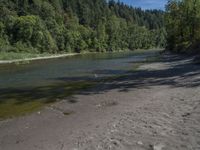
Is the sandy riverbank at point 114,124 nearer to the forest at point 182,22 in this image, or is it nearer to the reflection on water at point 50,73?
the reflection on water at point 50,73

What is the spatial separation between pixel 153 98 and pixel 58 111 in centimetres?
540

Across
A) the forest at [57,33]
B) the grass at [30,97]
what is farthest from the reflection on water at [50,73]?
the forest at [57,33]

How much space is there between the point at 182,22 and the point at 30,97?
63.9 m

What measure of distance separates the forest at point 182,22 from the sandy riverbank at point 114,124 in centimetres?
5350

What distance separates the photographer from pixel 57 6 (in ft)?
600

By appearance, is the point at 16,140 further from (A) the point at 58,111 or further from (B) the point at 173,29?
(B) the point at 173,29

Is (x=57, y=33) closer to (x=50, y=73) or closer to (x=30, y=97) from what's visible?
(x=50, y=73)

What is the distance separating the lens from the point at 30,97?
22.2 metres

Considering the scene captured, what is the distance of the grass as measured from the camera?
1825 centimetres

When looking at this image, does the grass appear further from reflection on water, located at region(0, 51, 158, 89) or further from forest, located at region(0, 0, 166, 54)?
forest, located at region(0, 0, 166, 54)

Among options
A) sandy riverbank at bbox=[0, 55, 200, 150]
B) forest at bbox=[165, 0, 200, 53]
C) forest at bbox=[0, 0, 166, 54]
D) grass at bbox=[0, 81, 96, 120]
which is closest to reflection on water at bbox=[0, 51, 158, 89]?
grass at bbox=[0, 81, 96, 120]

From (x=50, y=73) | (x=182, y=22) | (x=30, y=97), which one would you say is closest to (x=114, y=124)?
(x=30, y=97)

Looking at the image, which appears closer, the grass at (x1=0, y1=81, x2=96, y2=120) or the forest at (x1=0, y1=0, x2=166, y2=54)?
the grass at (x1=0, y1=81, x2=96, y2=120)

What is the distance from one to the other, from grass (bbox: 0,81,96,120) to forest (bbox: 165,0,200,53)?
4821 cm
